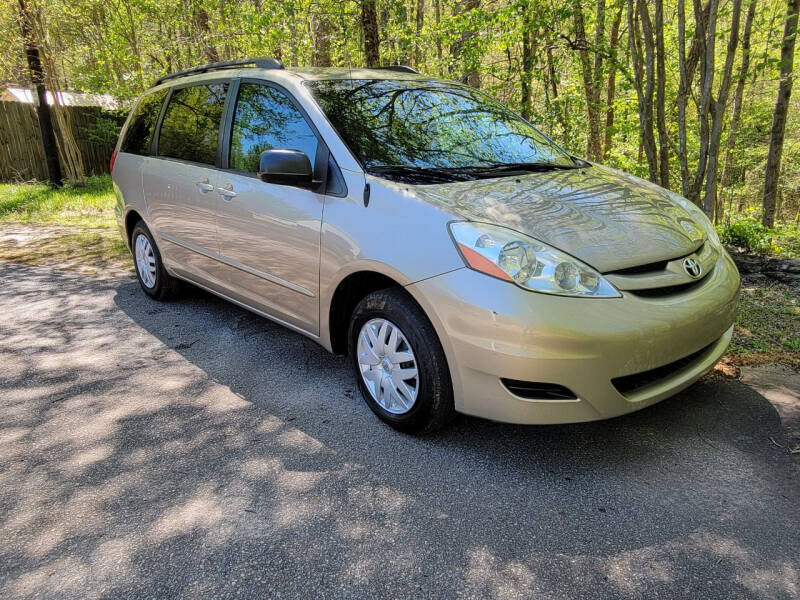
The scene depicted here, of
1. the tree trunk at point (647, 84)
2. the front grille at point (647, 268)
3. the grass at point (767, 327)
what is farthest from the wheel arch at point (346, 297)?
the tree trunk at point (647, 84)

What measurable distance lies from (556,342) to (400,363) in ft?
2.58

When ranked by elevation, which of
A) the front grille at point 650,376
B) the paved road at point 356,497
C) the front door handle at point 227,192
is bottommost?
the paved road at point 356,497

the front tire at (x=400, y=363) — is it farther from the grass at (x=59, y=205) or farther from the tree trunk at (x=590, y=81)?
the grass at (x=59, y=205)

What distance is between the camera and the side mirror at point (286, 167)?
2764 millimetres

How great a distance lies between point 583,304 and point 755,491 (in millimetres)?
1037

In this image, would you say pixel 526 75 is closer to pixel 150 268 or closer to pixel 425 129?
pixel 425 129

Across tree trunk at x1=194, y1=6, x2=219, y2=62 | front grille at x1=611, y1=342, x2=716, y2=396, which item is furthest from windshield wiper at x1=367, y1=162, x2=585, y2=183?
tree trunk at x1=194, y1=6, x2=219, y2=62

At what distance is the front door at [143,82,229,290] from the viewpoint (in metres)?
3.69

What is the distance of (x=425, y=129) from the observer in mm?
3135

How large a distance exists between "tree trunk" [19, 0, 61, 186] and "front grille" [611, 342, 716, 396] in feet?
40.4

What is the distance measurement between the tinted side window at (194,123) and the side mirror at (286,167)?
1031mm

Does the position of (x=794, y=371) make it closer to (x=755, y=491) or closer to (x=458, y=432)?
(x=755, y=491)

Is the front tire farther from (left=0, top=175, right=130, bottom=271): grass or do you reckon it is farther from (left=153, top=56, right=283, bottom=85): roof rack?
(left=0, top=175, right=130, bottom=271): grass

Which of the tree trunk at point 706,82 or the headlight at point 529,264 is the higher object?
the tree trunk at point 706,82
